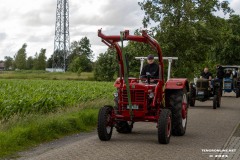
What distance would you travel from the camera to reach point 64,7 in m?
89.2

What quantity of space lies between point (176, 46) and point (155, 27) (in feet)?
5.87

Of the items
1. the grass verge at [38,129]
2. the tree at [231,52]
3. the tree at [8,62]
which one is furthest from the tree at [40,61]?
the grass verge at [38,129]

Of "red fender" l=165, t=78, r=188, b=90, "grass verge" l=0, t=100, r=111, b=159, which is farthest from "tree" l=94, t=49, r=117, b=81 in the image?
"red fender" l=165, t=78, r=188, b=90

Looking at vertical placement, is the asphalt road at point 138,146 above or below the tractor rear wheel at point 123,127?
below

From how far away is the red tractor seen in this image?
1058cm

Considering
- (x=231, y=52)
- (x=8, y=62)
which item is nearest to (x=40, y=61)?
(x=8, y=62)

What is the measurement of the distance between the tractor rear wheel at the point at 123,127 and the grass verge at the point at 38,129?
117cm

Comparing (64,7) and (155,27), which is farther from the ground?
(64,7)

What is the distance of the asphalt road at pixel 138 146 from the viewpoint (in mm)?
9148

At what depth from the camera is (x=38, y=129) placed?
1128cm

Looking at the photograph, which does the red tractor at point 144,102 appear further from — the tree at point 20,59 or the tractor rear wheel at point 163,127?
the tree at point 20,59

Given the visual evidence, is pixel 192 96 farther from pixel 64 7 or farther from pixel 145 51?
pixel 64 7

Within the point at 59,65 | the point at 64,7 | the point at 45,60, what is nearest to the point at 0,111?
the point at 64,7

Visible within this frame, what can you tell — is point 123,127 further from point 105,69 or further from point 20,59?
point 20,59
